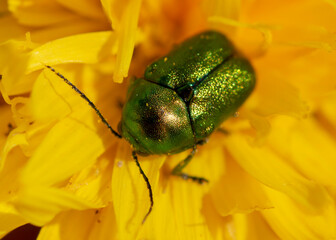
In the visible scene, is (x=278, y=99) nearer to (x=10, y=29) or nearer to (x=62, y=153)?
(x=62, y=153)

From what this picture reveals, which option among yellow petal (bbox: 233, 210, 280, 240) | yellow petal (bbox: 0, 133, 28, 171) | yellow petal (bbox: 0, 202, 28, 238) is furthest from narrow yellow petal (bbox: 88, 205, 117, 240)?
yellow petal (bbox: 233, 210, 280, 240)

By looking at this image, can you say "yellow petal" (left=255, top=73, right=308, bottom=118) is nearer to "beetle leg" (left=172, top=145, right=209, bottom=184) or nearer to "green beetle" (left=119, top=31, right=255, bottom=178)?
"green beetle" (left=119, top=31, right=255, bottom=178)

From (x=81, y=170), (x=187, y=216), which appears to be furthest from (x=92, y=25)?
(x=187, y=216)

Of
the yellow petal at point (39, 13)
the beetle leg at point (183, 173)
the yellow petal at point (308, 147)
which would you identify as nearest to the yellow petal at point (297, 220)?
the yellow petal at point (308, 147)

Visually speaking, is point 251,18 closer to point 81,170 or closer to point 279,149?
point 279,149

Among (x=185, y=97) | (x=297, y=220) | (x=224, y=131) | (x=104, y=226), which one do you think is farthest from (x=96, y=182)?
(x=297, y=220)

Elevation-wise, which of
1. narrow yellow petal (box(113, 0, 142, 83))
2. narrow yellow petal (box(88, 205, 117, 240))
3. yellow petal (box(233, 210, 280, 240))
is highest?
narrow yellow petal (box(113, 0, 142, 83))

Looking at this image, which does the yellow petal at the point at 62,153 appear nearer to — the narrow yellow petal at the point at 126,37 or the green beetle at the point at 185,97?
the green beetle at the point at 185,97

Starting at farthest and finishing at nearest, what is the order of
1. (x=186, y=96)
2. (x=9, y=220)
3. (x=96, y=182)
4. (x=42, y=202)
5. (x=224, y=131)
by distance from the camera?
1. (x=224, y=131)
2. (x=186, y=96)
3. (x=96, y=182)
4. (x=9, y=220)
5. (x=42, y=202)
